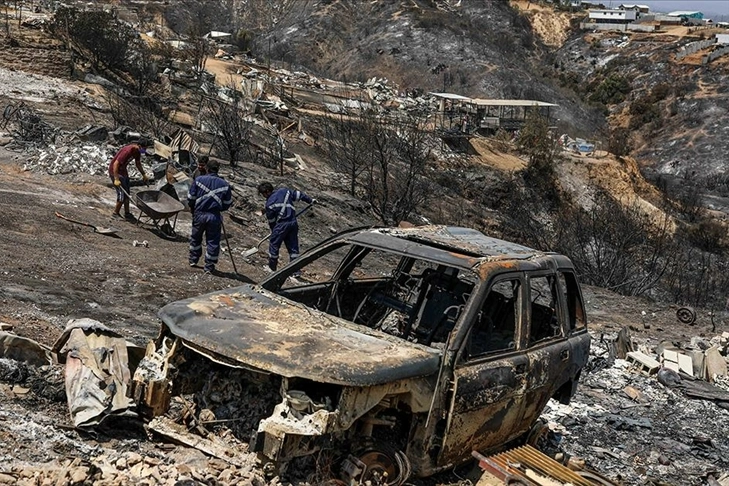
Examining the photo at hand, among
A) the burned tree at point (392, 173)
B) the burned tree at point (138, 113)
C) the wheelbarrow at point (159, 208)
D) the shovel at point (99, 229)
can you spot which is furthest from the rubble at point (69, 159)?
the burned tree at point (392, 173)

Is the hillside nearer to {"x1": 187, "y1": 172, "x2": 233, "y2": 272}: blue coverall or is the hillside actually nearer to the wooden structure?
{"x1": 187, "y1": 172, "x2": 233, "y2": 272}: blue coverall

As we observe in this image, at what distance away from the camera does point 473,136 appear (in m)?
36.9

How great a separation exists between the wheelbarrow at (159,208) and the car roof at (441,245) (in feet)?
21.4

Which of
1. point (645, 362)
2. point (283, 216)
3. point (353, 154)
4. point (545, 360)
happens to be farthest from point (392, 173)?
point (545, 360)

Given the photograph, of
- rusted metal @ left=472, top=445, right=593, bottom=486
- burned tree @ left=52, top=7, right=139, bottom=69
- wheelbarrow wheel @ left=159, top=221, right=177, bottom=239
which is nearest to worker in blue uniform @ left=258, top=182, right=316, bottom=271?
wheelbarrow wheel @ left=159, top=221, right=177, bottom=239

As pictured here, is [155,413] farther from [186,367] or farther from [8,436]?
[8,436]

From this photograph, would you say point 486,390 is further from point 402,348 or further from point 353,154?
point 353,154

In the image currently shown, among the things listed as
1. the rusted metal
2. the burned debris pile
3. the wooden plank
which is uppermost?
the wooden plank

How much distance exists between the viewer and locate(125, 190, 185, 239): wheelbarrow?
36.9ft

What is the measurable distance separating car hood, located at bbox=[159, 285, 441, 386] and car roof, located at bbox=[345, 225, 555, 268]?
2.33ft

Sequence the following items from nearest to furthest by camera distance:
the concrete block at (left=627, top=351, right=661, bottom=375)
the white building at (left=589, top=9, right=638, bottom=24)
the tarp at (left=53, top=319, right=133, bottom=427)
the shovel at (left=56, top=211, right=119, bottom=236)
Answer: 1. the tarp at (left=53, top=319, right=133, bottom=427)
2. the concrete block at (left=627, top=351, right=661, bottom=375)
3. the shovel at (left=56, top=211, right=119, bottom=236)
4. the white building at (left=589, top=9, right=638, bottom=24)

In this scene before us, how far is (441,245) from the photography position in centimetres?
522

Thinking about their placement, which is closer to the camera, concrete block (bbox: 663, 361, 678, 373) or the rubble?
concrete block (bbox: 663, 361, 678, 373)

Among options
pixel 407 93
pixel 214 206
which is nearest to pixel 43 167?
pixel 214 206
